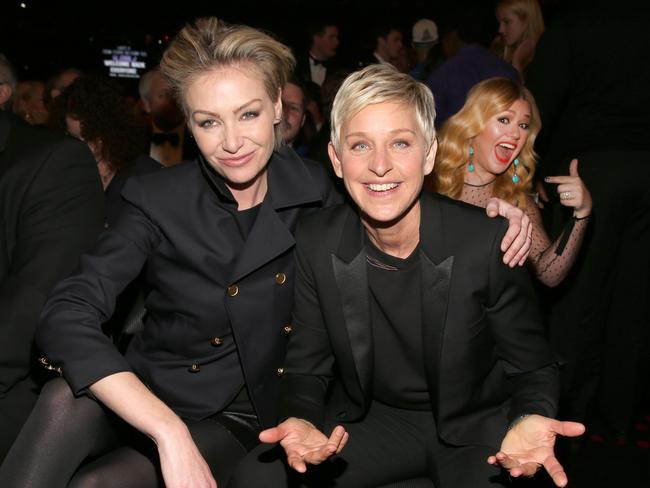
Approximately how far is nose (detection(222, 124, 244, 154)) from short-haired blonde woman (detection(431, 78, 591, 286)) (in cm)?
121

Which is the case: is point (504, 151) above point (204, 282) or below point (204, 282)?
above

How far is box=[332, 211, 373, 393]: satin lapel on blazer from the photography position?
2029mm

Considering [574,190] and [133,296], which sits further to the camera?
[574,190]

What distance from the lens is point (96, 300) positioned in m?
1.91

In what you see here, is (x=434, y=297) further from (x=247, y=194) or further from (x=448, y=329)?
(x=247, y=194)

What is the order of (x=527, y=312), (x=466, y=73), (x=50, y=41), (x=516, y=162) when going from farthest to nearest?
(x=50, y=41)
(x=466, y=73)
(x=516, y=162)
(x=527, y=312)

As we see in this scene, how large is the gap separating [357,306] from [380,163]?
0.40m

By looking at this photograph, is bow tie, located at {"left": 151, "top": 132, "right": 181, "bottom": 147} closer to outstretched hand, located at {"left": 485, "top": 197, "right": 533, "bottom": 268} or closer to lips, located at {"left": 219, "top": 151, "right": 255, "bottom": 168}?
lips, located at {"left": 219, "top": 151, "right": 255, "bottom": 168}

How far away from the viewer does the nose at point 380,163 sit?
6.47ft

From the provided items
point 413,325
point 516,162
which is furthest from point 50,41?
point 413,325

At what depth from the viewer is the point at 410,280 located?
2.06m

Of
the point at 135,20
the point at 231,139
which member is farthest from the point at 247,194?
the point at 135,20

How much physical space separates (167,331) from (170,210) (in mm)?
356

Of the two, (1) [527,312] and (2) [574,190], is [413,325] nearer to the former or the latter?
(1) [527,312]
